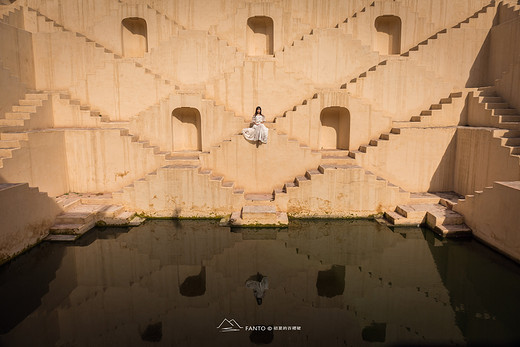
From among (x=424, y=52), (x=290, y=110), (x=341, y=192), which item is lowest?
(x=341, y=192)

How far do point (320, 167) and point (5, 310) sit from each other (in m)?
8.54

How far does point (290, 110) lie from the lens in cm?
1318

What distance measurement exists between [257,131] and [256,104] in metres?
2.11

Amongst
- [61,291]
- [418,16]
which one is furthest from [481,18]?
[61,291]

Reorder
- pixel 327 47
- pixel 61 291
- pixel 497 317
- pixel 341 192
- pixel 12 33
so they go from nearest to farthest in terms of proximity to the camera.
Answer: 1. pixel 497 317
2. pixel 61 291
3. pixel 341 192
4. pixel 12 33
5. pixel 327 47

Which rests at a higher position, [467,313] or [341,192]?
[341,192]

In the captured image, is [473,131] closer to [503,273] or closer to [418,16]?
[503,273]

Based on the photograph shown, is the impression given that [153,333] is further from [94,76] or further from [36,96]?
[94,76]

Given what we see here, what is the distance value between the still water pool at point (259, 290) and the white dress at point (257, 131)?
309 cm

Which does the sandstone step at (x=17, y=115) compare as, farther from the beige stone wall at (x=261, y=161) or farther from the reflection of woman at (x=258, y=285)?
the reflection of woman at (x=258, y=285)

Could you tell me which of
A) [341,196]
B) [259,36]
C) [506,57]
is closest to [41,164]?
[341,196]

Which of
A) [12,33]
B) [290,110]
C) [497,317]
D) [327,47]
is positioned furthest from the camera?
[327,47]

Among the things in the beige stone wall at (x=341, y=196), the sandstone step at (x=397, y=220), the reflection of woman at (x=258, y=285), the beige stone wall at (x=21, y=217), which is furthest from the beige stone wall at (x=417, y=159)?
the beige stone wall at (x=21, y=217)

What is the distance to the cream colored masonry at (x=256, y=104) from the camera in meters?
11.0
